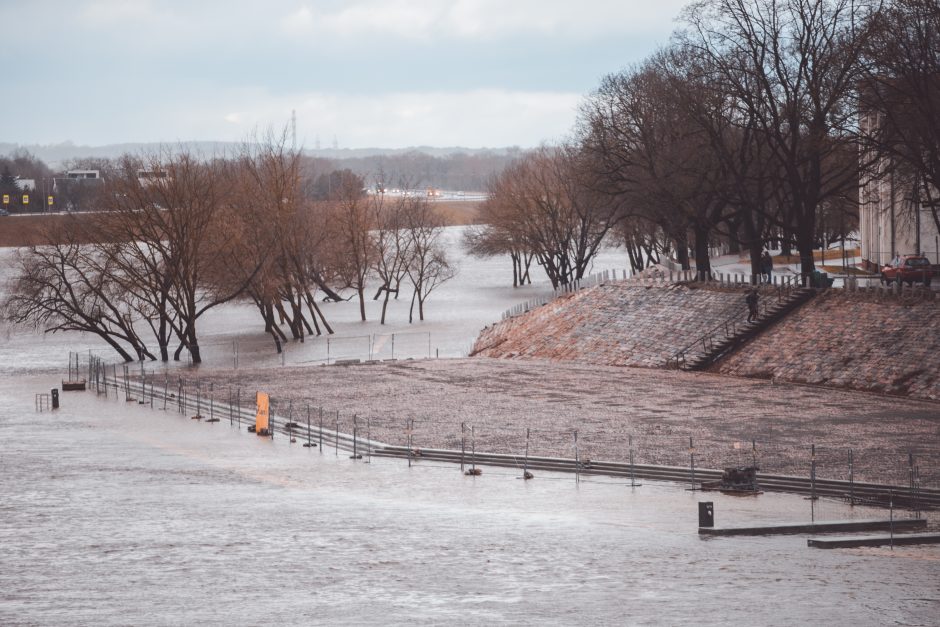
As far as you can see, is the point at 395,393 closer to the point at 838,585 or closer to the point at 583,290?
the point at 583,290

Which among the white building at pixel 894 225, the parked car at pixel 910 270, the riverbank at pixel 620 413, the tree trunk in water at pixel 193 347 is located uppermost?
the white building at pixel 894 225

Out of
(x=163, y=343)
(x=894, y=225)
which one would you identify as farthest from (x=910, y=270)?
(x=163, y=343)

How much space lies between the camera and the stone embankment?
158ft

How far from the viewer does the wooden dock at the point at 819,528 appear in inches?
1049

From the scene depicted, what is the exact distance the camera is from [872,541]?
25.4 metres

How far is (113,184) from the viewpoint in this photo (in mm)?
79375

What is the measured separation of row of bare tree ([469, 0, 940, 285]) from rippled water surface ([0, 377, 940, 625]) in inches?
1086

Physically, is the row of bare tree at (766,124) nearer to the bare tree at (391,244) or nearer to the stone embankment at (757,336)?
the stone embankment at (757,336)

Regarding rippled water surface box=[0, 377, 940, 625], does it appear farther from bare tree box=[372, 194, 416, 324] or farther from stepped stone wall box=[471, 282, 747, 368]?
bare tree box=[372, 194, 416, 324]

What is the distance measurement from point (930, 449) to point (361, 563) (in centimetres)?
1872

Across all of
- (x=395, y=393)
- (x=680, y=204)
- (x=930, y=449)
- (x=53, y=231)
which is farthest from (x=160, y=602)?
(x=53, y=231)

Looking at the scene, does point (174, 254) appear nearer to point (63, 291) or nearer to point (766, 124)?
point (63, 291)

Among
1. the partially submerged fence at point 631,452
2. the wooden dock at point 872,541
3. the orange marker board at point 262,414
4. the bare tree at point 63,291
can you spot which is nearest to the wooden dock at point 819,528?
the wooden dock at point 872,541

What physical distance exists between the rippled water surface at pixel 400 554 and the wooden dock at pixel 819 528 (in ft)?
1.75
